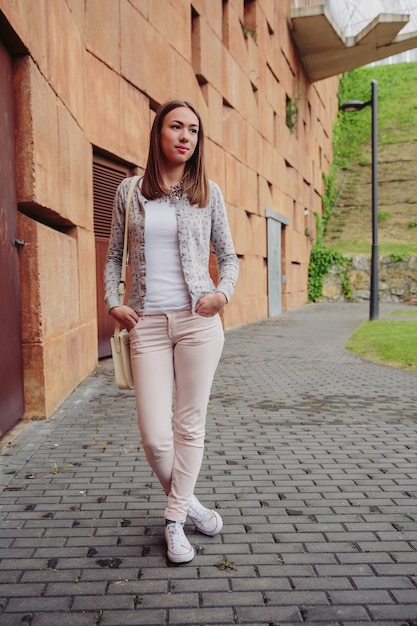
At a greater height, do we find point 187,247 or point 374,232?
point 374,232

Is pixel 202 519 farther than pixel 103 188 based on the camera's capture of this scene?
No

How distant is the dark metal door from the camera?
209 inches

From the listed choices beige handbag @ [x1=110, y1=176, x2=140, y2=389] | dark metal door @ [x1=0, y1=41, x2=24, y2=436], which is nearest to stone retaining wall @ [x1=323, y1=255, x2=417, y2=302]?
dark metal door @ [x1=0, y1=41, x2=24, y2=436]

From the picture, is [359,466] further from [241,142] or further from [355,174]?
[355,174]

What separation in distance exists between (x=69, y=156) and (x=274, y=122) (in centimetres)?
1521

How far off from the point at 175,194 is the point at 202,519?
5.36ft

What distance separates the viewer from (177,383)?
3.12m

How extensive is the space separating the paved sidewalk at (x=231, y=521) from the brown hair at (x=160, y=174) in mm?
1709

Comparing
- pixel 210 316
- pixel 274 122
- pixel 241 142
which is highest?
pixel 274 122

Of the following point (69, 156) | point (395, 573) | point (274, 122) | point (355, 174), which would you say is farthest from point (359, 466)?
point (355, 174)

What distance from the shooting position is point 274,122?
21359 millimetres

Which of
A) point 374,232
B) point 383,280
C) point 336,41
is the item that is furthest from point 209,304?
point 383,280

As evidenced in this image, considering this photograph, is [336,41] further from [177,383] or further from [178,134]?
[177,383]

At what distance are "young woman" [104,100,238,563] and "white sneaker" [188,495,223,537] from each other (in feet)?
0.57
